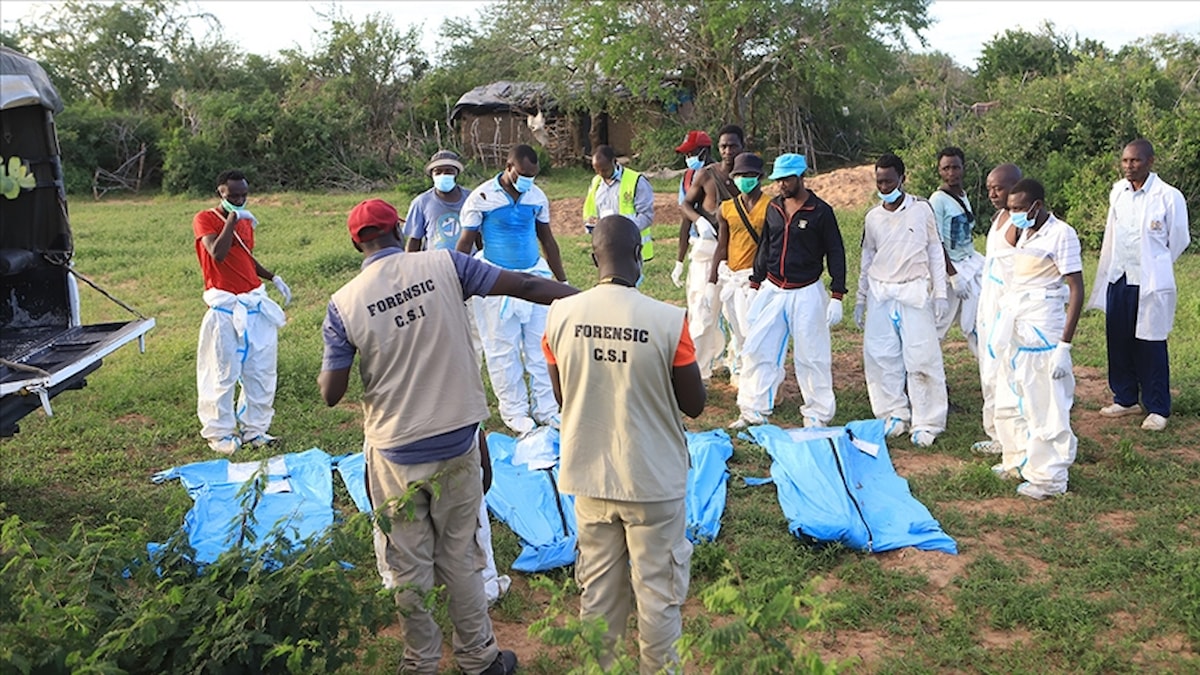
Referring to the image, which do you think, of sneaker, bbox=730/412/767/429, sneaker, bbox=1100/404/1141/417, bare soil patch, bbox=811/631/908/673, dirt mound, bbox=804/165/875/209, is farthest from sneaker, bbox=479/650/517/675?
dirt mound, bbox=804/165/875/209

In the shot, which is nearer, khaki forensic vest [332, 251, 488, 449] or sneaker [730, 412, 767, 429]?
khaki forensic vest [332, 251, 488, 449]

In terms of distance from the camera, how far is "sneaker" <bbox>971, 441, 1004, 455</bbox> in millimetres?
6105

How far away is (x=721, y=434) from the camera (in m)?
6.12

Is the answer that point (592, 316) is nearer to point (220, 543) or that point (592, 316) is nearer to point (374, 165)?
point (220, 543)

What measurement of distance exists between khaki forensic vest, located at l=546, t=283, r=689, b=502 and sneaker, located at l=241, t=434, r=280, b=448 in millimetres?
3806

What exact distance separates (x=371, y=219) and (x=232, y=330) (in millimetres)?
3205

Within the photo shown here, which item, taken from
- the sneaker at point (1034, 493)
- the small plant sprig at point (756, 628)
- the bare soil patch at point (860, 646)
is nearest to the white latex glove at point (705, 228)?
the sneaker at point (1034, 493)

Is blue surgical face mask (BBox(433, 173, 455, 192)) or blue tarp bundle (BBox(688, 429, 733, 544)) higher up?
blue surgical face mask (BBox(433, 173, 455, 192))

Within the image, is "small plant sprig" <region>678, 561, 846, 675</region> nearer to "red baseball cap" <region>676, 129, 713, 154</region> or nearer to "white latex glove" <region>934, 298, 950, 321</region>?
"white latex glove" <region>934, 298, 950, 321</region>

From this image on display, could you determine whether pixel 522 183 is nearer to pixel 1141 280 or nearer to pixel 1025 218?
pixel 1025 218

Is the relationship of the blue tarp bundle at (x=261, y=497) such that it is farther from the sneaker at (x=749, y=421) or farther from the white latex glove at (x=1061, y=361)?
the white latex glove at (x=1061, y=361)

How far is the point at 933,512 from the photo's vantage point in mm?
5219

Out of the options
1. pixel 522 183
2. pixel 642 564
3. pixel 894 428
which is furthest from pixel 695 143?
pixel 642 564

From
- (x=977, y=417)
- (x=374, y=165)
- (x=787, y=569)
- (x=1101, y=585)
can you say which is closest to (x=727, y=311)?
(x=977, y=417)
